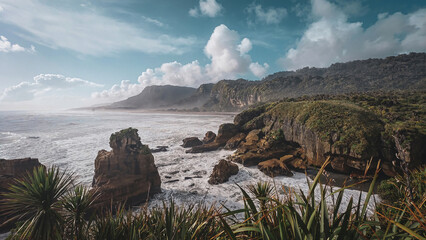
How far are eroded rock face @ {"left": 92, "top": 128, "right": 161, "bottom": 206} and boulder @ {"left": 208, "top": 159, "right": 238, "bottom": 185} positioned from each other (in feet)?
13.0

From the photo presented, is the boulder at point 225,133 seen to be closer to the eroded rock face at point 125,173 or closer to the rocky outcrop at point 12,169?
the eroded rock face at point 125,173

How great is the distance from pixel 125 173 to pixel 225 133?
14.1 m

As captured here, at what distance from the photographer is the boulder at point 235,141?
21.1m

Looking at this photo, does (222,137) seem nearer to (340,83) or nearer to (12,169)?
(12,169)

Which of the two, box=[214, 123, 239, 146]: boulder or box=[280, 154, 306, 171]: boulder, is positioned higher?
box=[214, 123, 239, 146]: boulder

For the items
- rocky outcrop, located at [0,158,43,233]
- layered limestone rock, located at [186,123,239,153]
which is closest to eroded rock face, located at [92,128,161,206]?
rocky outcrop, located at [0,158,43,233]

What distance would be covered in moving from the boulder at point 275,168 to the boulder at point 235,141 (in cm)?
637

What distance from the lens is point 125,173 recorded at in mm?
11344

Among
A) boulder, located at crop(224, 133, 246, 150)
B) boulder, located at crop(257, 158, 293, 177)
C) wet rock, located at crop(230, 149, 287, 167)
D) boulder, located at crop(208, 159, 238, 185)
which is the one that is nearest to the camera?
boulder, located at crop(208, 159, 238, 185)

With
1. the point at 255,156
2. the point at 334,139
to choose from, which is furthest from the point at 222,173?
the point at 334,139

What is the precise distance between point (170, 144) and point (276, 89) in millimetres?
95641

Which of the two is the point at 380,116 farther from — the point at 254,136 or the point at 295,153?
the point at 254,136

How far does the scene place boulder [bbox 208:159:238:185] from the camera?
512 inches

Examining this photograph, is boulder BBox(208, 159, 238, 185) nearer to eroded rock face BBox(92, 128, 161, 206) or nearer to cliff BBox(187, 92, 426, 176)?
cliff BBox(187, 92, 426, 176)
